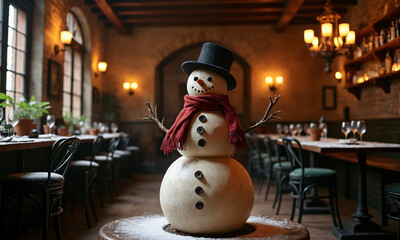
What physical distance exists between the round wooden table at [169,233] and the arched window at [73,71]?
6030mm

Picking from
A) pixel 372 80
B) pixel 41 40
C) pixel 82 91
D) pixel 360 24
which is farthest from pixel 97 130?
pixel 360 24

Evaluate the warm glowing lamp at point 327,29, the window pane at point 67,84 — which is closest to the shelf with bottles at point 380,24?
the warm glowing lamp at point 327,29

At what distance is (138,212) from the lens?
4.39m

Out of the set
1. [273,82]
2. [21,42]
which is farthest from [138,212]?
[273,82]

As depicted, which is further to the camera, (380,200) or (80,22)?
(80,22)

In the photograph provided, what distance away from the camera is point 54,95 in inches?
256

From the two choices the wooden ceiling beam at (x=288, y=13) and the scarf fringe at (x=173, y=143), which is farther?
the wooden ceiling beam at (x=288, y=13)

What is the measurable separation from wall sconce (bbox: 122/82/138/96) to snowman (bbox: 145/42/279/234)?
791 cm

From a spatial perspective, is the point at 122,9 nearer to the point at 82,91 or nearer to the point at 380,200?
the point at 82,91

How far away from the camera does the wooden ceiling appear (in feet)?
25.7

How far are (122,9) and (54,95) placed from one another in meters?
2.92

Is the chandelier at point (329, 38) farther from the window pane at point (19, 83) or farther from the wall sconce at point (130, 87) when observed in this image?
the wall sconce at point (130, 87)

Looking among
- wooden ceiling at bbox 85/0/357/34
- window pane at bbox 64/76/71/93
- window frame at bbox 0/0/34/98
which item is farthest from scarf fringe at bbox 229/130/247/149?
window pane at bbox 64/76/71/93

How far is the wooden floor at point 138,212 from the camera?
3.53 metres
